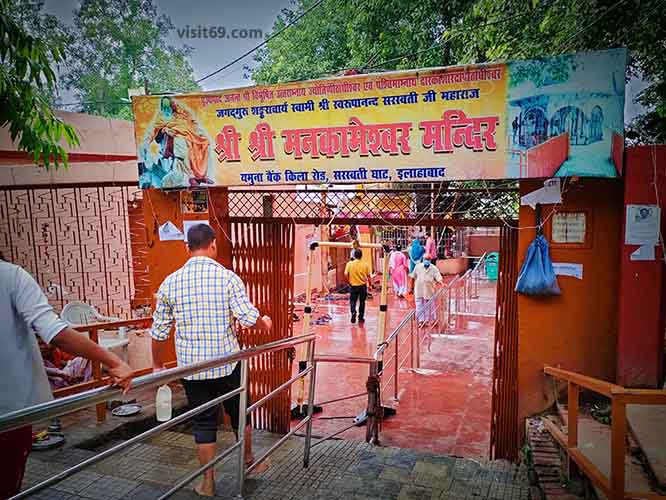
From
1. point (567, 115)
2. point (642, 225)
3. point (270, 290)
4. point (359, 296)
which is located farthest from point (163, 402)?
point (359, 296)

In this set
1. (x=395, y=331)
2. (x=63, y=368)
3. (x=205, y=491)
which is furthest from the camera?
(x=395, y=331)

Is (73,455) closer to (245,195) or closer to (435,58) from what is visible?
(245,195)

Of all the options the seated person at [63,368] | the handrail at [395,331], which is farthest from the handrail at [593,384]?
the seated person at [63,368]

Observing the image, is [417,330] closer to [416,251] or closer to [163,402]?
[163,402]

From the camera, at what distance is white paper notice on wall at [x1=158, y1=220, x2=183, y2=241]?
5375 mm

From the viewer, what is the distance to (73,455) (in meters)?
3.94

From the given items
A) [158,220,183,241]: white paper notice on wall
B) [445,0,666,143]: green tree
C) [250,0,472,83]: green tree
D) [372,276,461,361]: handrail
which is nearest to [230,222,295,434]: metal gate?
[158,220,183,241]: white paper notice on wall

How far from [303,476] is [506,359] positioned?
2.22 meters

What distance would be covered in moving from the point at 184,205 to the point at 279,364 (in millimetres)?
2089

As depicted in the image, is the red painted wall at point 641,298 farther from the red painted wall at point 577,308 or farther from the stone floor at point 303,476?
the stone floor at point 303,476

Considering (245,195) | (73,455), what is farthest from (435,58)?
(73,455)

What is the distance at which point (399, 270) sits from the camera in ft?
49.7

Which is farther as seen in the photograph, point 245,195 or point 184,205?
point 245,195

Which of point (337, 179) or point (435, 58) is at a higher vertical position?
point (435, 58)
